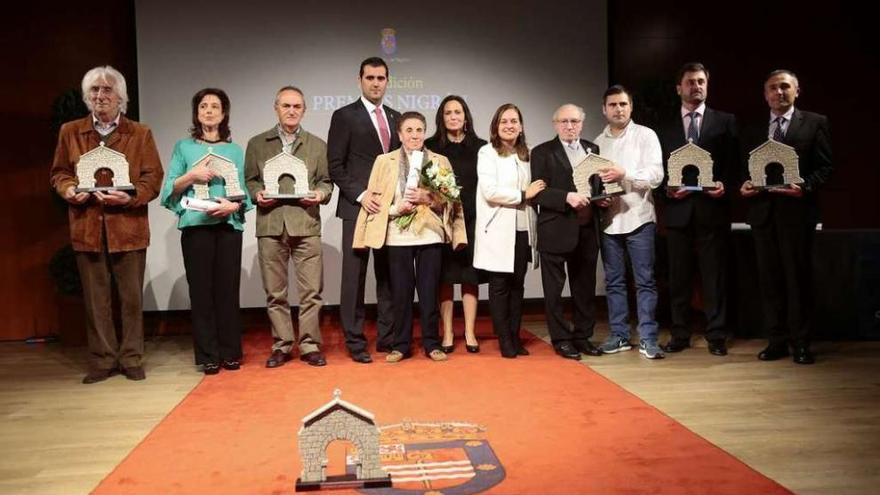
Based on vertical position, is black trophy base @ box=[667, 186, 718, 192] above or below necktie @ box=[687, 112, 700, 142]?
below

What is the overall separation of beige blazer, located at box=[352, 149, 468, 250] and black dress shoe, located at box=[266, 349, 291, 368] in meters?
0.86


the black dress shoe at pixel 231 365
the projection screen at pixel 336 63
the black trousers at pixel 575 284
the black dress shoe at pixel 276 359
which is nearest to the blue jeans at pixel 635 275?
the black trousers at pixel 575 284

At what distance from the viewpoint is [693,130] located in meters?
5.13

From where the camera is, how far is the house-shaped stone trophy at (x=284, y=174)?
4.84m

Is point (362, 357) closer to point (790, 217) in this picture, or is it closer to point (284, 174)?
point (284, 174)

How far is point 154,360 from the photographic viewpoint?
5418 millimetres

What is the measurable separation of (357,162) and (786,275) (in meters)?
2.87

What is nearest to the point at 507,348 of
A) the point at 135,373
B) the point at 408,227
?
the point at 408,227

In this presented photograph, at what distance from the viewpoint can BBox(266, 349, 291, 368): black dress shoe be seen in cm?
502

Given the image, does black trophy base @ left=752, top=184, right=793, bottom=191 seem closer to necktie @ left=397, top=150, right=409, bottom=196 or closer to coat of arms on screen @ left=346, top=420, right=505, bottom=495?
necktie @ left=397, top=150, right=409, bottom=196

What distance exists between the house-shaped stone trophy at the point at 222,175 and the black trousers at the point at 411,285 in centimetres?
104

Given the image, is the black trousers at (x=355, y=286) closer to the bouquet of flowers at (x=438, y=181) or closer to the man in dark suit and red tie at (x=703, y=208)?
the bouquet of flowers at (x=438, y=181)

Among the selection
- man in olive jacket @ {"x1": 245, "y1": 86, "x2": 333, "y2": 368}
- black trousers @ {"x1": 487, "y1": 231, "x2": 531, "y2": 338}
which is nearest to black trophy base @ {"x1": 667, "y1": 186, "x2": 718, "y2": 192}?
black trousers @ {"x1": 487, "y1": 231, "x2": 531, "y2": 338}

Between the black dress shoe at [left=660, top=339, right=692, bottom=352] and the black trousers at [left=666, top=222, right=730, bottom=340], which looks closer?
the black trousers at [left=666, top=222, right=730, bottom=340]
